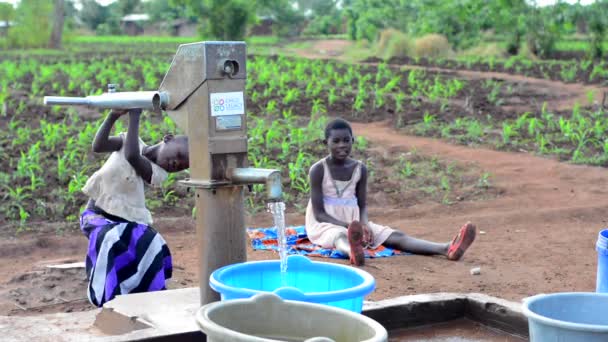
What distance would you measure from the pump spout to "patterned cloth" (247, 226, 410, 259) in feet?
7.53

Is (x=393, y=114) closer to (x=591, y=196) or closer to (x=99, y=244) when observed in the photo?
(x=591, y=196)

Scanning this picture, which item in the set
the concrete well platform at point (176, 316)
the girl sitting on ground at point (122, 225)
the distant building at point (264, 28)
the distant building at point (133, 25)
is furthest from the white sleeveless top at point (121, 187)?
the distant building at point (133, 25)

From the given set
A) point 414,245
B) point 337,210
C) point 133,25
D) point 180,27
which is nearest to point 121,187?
point 337,210

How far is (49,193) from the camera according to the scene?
6.54 m

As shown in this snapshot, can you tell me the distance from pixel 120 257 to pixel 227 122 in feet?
4.68

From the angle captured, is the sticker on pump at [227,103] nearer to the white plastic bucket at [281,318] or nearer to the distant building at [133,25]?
the white plastic bucket at [281,318]

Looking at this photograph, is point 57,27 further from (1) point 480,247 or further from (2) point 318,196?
(1) point 480,247

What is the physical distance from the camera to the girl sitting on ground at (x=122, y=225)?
159 inches

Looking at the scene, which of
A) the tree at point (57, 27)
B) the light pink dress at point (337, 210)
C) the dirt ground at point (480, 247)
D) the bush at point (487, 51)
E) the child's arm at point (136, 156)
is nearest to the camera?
the child's arm at point (136, 156)

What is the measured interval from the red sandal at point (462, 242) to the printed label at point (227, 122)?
231 centimetres

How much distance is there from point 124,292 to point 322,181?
5.48 ft

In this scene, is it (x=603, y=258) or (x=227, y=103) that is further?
(x=603, y=258)

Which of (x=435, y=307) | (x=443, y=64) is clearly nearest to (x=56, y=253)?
(x=435, y=307)

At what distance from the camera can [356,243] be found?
4.84m
